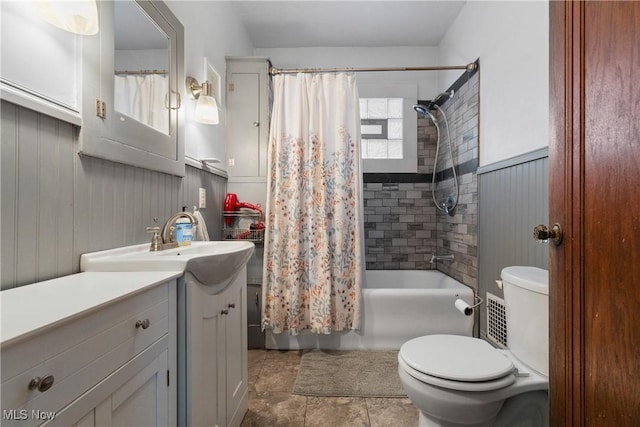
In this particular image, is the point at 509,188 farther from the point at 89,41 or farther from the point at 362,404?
the point at 89,41

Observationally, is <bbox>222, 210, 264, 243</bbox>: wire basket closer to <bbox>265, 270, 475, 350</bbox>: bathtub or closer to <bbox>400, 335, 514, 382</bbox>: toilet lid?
<bbox>265, 270, 475, 350</bbox>: bathtub

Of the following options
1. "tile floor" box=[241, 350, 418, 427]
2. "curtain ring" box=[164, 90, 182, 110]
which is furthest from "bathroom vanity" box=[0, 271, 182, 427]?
"curtain ring" box=[164, 90, 182, 110]

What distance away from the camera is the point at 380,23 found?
2.67m

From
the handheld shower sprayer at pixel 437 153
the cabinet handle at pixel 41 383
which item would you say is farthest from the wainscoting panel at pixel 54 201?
the handheld shower sprayer at pixel 437 153

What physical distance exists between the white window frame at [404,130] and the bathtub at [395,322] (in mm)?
1278

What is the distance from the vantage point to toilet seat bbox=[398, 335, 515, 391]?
1.08m

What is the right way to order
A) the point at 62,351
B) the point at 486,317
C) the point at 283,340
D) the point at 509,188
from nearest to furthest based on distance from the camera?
the point at 62,351 < the point at 509,188 < the point at 486,317 < the point at 283,340

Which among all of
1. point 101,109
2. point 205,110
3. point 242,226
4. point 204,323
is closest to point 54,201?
point 101,109

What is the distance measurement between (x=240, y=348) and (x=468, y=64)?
2474 mm

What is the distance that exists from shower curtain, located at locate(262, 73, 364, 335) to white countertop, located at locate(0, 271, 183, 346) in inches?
49.0

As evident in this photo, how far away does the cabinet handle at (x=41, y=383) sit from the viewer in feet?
1.57

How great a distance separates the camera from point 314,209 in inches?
83.2

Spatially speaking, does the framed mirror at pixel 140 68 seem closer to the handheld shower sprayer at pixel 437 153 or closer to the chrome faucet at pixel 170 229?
the chrome faucet at pixel 170 229

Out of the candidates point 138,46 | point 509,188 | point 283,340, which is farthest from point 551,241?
point 283,340
